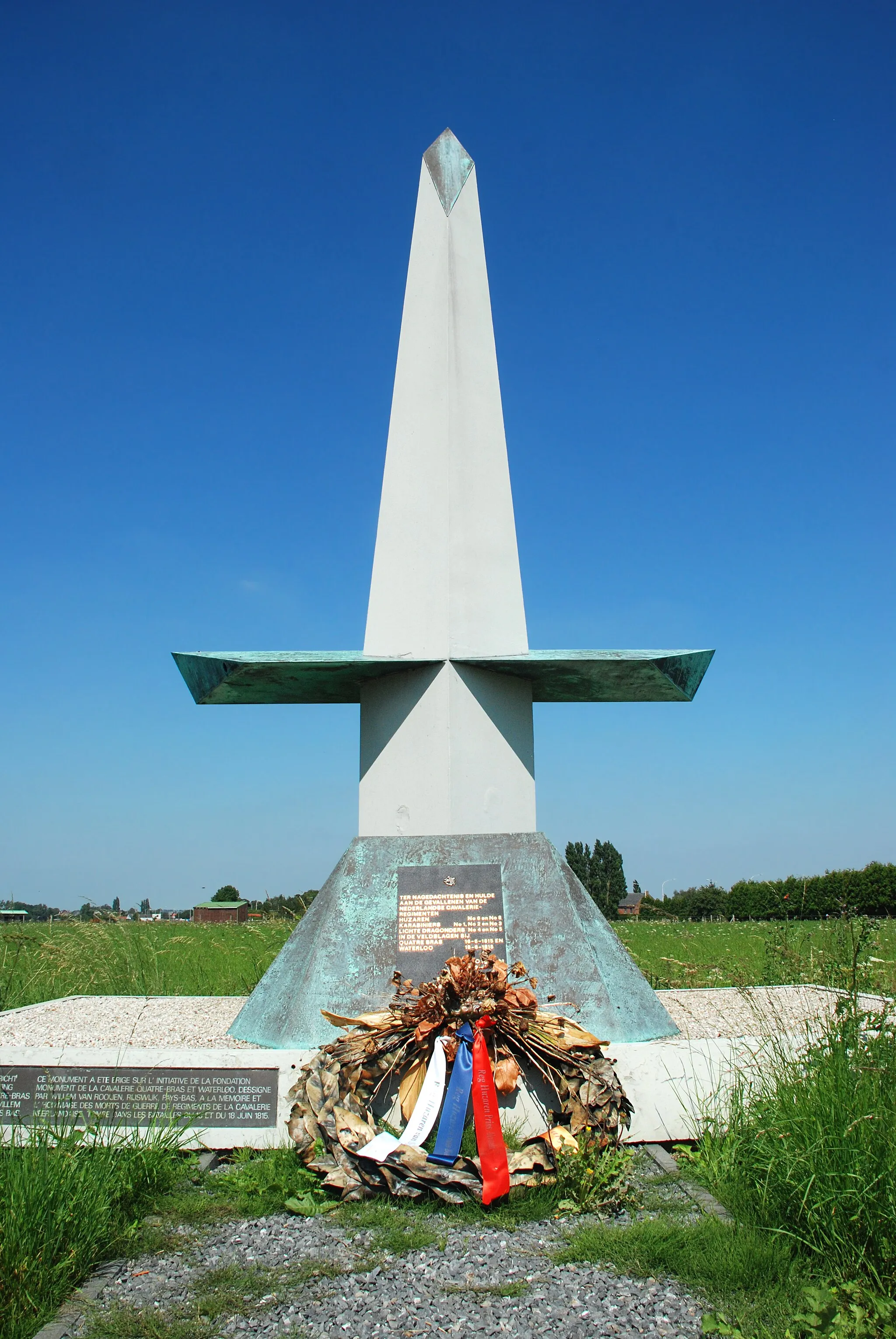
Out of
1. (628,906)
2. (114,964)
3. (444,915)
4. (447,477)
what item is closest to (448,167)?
(447,477)

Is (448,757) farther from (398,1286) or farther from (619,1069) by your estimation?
(398,1286)

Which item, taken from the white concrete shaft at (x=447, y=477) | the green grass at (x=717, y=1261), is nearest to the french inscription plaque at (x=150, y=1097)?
the green grass at (x=717, y=1261)

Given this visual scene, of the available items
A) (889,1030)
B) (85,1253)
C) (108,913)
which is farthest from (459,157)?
(108,913)

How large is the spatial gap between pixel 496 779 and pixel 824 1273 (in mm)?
4078

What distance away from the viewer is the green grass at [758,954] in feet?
19.1

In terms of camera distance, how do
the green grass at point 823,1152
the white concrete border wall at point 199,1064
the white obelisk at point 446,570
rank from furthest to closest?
the white obelisk at point 446,570 → the white concrete border wall at point 199,1064 → the green grass at point 823,1152

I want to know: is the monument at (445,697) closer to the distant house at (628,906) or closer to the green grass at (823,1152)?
the green grass at (823,1152)

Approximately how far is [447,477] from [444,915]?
147 inches

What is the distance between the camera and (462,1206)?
3973 millimetres

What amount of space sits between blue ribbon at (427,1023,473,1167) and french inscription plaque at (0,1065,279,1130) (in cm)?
104

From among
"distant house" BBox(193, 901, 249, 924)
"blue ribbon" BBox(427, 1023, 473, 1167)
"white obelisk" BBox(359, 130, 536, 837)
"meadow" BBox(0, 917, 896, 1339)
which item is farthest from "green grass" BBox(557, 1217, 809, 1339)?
"distant house" BBox(193, 901, 249, 924)

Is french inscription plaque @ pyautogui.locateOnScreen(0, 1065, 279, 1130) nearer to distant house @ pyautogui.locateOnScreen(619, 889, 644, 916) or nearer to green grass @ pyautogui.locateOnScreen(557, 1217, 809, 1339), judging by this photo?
green grass @ pyautogui.locateOnScreen(557, 1217, 809, 1339)

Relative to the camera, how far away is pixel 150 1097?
15.6 feet

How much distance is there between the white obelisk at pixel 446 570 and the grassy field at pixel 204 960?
2077 millimetres
